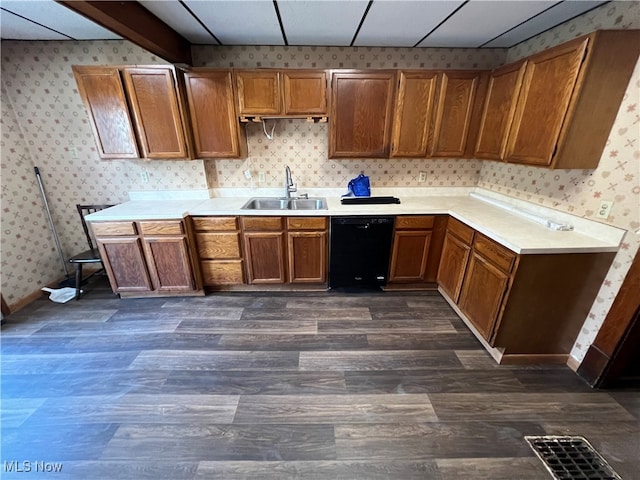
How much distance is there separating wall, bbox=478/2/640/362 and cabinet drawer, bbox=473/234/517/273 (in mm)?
611

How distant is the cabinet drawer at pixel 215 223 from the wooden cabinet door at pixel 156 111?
66 centimetres

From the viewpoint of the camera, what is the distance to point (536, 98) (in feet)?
6.06

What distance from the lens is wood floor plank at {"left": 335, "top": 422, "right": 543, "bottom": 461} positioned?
53.8 inches

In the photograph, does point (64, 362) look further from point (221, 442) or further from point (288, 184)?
point (288, 184)

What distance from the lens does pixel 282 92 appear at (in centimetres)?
239

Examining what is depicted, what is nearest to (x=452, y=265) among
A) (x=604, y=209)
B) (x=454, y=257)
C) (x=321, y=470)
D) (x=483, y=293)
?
(x=454, y=257)

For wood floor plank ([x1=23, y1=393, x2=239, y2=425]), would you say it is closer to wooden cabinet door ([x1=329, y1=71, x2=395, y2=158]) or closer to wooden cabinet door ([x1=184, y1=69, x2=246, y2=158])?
wooden cabinet door ([x1=184, y1=69, x2=246, y2=158])

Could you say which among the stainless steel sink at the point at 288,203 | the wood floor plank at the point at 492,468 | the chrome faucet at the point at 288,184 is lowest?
the wood floor plank at the point at 492,468

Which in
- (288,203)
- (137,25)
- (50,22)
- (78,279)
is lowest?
(78,279)

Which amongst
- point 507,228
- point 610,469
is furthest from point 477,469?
point 507,228

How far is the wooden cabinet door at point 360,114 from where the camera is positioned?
7.82 ft

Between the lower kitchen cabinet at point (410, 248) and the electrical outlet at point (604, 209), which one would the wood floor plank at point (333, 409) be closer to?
the lower kitchen cabinet at point (410, 248)

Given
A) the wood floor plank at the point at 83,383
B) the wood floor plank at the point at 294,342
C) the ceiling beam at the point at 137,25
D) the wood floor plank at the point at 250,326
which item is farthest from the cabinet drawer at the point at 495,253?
the ceiling beam at the point at 137,25

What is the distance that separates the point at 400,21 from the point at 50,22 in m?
2.79
